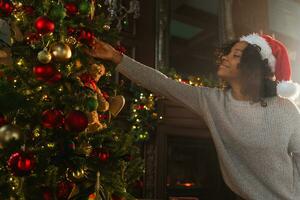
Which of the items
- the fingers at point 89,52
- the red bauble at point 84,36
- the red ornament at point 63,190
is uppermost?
the red bauble at point 84,36

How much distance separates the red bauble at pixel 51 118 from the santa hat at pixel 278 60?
1591 millimetres

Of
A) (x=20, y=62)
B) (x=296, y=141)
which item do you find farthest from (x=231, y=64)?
(x=20, y=62)

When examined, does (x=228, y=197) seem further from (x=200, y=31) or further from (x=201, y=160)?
(x=200, y=31)

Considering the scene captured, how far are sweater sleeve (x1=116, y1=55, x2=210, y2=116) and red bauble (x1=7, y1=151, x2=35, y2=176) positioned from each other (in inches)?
40.0

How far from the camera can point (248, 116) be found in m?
2.44

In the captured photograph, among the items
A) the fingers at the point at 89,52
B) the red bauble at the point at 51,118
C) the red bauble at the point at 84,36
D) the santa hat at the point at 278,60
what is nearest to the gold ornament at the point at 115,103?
the fingers at the point at 89,52

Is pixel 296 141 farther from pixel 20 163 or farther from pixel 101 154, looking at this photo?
pixel 20 163

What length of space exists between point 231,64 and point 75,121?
4.33 feet

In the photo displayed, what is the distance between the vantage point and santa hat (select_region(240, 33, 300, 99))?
274 cm

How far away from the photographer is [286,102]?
248cm

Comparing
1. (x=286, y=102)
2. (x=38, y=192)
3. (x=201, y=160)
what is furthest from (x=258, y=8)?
(x=38, y=192)

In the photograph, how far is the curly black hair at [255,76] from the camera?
2559 millimetres

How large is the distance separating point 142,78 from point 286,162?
1.08 meters

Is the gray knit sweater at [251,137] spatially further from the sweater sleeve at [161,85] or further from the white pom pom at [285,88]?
the white pom pom at [285,88]
